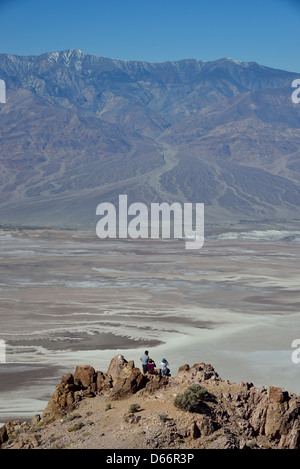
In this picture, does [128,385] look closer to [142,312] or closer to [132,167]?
[142,312]

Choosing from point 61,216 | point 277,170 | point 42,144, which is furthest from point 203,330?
point 42,144

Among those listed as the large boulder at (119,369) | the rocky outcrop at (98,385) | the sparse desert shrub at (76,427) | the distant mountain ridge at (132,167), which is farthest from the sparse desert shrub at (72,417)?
the distant mountain ridge at (132,167)

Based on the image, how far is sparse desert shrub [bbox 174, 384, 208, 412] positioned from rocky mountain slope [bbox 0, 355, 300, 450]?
0.02m

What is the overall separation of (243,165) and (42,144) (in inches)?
2083

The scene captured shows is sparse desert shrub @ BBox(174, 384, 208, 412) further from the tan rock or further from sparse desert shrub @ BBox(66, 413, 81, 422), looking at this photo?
the tan rock

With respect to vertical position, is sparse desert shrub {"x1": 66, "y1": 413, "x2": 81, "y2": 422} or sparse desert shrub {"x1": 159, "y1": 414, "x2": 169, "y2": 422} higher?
sparse desert shrub {"x1": 159, "y1": 414, "x2": 169, "y2": 422}

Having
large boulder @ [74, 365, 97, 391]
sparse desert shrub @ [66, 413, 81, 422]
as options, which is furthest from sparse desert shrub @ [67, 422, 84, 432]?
large boulder @ [74, 365, 97, 391]

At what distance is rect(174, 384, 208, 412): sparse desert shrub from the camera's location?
363 inches

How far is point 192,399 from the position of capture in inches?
364

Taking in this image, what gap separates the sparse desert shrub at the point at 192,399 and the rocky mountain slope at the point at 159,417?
23 mm

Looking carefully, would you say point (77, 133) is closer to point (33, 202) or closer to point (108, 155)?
point (108, 155)

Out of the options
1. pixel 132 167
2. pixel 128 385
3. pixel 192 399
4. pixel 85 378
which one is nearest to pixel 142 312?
pixel 85 378

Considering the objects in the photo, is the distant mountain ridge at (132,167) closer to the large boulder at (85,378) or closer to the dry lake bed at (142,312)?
the dry lake bed at (142,312)
